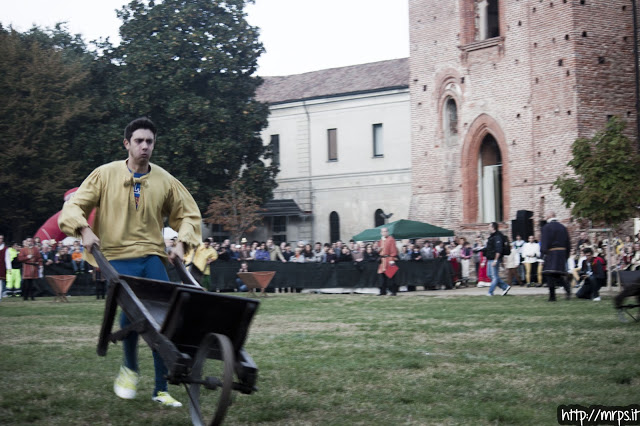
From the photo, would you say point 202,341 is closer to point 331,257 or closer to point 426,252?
point 331,257

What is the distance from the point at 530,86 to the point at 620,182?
10.9 m

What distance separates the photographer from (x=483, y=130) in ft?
121

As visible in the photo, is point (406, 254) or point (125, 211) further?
point (406, 254)

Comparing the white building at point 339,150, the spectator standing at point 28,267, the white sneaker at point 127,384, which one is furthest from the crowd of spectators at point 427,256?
the white sneaker at point 127,384

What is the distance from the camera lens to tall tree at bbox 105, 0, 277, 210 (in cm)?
4391

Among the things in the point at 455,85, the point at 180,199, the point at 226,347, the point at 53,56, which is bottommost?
the point at 226,347

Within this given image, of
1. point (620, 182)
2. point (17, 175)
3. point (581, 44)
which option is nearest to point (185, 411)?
point (620, 182)

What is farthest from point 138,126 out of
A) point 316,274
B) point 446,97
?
point 446,97

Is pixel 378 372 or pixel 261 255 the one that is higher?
pixel 261 255

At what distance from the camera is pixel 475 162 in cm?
3750

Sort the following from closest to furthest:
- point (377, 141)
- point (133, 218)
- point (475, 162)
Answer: point (133, 218) → point (475, 162) → point (377, 141)

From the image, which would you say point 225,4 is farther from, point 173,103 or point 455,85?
point 455,85

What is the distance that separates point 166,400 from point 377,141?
4472 cm

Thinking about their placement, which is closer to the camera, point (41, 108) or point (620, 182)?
point (620, 182)
